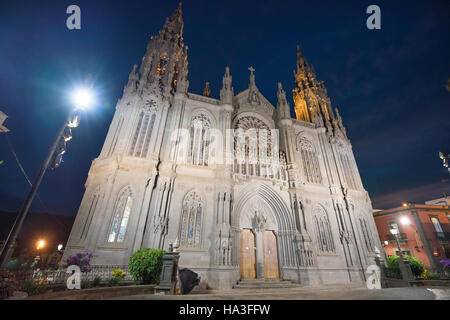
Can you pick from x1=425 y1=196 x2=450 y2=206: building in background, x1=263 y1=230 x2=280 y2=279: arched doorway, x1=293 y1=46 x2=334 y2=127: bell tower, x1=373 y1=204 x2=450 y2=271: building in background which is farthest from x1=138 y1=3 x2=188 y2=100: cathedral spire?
x1=425 y1=196 x2=450 y2=206: building in background

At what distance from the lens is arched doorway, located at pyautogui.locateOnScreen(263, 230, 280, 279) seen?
600 inches

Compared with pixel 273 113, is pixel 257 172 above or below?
below

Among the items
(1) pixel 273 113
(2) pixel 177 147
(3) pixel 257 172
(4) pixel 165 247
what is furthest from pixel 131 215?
(1) pixel 273 113

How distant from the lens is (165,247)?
40.9 feet

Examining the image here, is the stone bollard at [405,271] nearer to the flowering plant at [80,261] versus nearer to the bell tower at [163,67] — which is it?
the flowering plant at [80,261]

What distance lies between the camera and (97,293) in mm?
6516

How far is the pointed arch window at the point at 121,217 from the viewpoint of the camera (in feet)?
39.3

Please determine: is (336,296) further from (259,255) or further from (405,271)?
(405,271)

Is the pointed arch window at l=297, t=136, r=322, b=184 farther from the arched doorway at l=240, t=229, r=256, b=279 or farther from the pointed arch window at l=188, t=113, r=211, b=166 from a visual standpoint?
the pointed arch window at l=188, t=113, r=211, b=166
